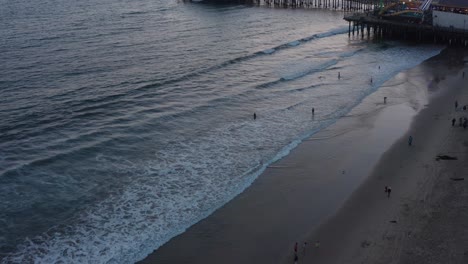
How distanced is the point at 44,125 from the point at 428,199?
2809 centimetres

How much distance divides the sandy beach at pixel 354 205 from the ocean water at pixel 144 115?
5.16ft

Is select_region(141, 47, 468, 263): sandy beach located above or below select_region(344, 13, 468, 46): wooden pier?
below

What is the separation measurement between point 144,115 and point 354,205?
2088 cm

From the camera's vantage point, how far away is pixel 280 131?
127ft

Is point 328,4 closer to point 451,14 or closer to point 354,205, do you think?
point 451,14

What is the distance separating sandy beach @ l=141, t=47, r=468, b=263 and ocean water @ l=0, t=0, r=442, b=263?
1571mm

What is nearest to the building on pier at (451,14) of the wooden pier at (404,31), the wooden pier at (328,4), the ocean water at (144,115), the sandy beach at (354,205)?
the wooden pier at (404,31)

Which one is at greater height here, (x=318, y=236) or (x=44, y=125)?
(x=44, y=125)

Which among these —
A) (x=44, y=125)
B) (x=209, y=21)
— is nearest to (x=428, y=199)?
(x=44, y=125)

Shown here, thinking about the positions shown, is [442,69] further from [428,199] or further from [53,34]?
[53,34]

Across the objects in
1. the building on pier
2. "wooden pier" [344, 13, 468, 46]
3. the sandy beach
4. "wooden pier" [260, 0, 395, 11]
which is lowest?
the sandy beach

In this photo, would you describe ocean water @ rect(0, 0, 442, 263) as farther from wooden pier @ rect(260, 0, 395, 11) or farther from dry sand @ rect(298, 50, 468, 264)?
wooden pier @ rect(260, 0, 395, 11)

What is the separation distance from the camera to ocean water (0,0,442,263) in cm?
2688

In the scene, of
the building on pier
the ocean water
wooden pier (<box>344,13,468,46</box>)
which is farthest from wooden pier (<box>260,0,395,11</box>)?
the building on pier
